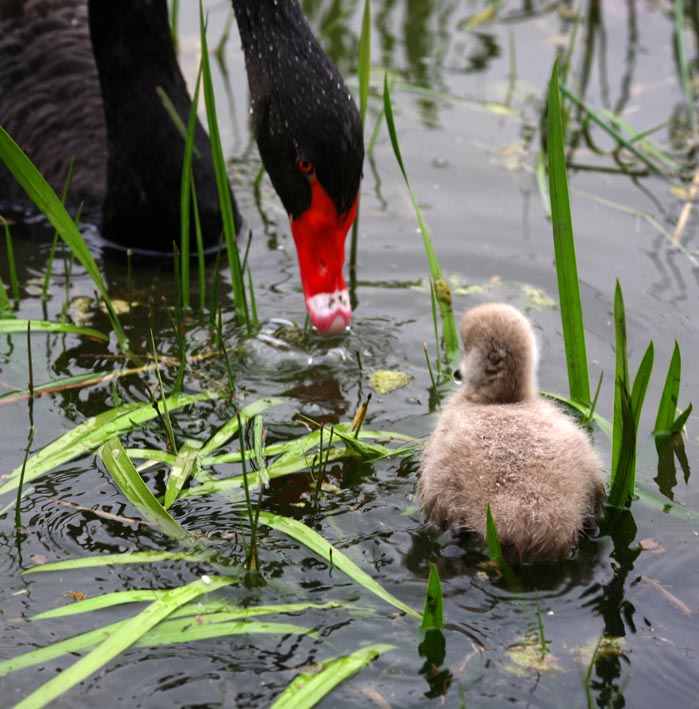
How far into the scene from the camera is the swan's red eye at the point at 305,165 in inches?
172

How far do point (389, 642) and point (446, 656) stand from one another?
0.16 metres

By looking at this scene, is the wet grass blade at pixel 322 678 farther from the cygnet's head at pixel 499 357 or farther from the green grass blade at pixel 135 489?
the cygnet's head at pixel 499 357

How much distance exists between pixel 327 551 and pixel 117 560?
2.00 feet

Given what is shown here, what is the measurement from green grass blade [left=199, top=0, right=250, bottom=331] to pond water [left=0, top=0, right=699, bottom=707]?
0.64 ft

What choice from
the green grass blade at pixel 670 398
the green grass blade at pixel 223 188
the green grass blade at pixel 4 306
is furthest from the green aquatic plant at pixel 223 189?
the green grass blade at pixel 670 398

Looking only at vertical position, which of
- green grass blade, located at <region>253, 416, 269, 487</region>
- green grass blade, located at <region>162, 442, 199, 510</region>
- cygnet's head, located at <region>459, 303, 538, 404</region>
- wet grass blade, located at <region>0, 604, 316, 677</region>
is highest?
cygnet's head, located at <region>459, 303, 538, 404</region>

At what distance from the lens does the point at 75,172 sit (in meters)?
6.01

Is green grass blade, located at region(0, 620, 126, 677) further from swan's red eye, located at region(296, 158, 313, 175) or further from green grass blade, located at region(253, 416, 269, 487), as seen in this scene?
swan's red eye, located at region(296, 158, 313, 175)

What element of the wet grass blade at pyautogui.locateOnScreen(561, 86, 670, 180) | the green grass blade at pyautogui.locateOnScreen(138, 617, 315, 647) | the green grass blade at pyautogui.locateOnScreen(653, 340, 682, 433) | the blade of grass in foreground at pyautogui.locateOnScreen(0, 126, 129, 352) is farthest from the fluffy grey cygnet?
the wet grass blade at pyautogui.locateOnScreen(561, 86, 670, 180)

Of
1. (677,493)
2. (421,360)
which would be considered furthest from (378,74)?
(677,493)

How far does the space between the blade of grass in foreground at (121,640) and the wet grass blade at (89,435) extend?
82 centimetres

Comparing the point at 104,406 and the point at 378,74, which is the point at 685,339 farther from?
the point at 378,74

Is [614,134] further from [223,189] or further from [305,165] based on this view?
[223,189]

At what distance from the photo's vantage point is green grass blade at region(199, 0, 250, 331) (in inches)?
163
